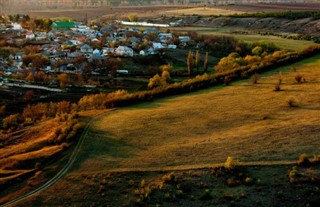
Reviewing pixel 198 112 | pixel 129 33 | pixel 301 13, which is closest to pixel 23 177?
pixel 198 112

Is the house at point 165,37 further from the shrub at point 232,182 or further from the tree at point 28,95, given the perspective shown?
the shrub at point 232,182

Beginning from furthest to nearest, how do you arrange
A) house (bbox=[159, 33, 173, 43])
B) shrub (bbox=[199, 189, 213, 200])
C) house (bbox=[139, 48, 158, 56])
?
1. house (bbox=[159, 33, 173, 43])
2. house (bbox=[139, 48, 158, 56])
3. shrub (bbox=[199, 189, 213, 200])

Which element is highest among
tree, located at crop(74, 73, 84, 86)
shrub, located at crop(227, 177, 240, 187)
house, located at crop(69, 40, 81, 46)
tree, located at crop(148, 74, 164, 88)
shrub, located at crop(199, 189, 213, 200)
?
shrub, located at crop(227, 177, 240, 187)

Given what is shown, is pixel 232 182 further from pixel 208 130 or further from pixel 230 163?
pixel 208 130

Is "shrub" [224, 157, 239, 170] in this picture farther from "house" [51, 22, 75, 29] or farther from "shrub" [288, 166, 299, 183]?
"house" [51, 22, 75, 29]

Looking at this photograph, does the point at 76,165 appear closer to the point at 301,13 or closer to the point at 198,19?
the point at 301,13

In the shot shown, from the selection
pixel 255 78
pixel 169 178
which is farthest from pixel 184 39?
pixel 169 178

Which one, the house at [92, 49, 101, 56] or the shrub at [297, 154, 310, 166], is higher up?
the shrub at [297, 154, 310, 166]

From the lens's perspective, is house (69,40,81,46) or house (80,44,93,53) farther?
house (69,40,81,46)

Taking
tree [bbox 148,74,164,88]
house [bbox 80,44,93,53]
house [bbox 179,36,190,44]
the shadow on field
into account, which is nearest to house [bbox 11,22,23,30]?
house [bbox 80,44,93,53]
